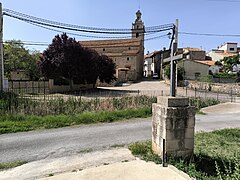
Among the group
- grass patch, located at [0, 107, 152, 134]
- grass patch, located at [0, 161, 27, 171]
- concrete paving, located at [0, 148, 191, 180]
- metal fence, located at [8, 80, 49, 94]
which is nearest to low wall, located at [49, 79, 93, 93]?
metal fence, located at [8, 80, 49, 94]

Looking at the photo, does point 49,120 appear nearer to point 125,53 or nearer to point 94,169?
point 94,169

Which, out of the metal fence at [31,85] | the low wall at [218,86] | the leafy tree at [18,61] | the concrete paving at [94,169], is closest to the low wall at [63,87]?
the metal fence at [31,85]

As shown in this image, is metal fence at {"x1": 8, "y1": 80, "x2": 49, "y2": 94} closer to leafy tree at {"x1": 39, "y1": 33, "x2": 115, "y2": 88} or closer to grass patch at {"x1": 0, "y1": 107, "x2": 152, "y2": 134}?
leafy tree at {"x1": 39, "y1": 33, "x2": 115, "y2": 88}

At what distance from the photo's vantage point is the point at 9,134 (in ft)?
24.6

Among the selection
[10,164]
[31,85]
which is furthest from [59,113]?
[31,85]

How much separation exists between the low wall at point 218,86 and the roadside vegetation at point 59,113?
1880cm

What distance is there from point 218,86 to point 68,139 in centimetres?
2760

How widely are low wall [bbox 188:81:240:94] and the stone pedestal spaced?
82.7ft

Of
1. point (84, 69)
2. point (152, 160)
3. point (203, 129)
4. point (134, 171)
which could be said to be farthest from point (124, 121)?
point (84, 69)

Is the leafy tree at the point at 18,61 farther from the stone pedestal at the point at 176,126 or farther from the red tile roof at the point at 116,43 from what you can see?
the stone pedestal at the point at 176,126

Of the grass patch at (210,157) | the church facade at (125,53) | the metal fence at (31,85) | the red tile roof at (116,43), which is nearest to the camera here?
the grass patch at (210,157)

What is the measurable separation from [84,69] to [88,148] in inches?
916

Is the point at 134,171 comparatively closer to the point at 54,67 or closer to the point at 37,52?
the point at 54,67

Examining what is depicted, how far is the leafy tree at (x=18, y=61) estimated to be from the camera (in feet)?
115
